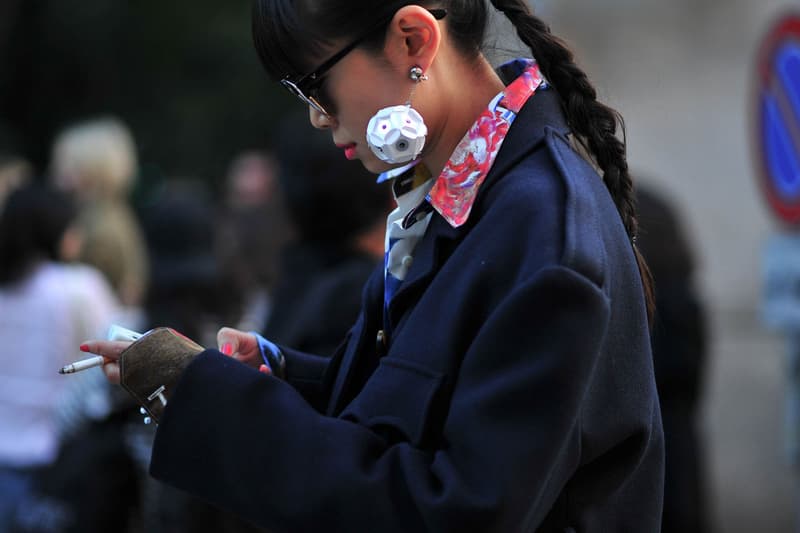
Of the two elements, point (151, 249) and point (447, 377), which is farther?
point (151, 249)

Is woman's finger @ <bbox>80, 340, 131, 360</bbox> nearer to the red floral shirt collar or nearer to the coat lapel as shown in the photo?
the coat lapel

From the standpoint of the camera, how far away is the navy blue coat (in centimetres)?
139

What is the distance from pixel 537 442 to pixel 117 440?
2.21 metres

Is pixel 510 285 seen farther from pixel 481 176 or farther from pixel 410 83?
pixel 410 83

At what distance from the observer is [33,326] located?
430 centimetres

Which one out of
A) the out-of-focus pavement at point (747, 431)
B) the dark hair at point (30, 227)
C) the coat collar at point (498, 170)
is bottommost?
the out-of-focus pavement at point (747, 431)

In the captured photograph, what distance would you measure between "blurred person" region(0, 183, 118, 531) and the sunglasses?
2.82 m

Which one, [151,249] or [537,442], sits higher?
[537,442]

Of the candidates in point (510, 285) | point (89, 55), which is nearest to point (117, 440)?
point (510, 285)

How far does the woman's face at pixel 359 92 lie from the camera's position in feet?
5.25

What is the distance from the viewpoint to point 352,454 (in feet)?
4.80

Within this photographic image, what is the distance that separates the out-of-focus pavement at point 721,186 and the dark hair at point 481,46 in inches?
191

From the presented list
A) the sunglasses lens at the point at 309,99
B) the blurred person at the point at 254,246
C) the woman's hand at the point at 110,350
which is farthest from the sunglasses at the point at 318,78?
the blurred person at the point at 254,246

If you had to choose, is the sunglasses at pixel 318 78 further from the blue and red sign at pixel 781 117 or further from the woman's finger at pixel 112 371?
the blue and red sign at pixel 781 117
